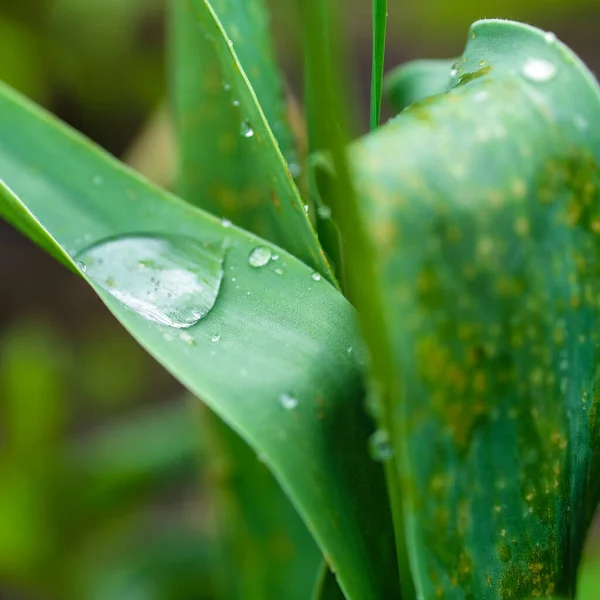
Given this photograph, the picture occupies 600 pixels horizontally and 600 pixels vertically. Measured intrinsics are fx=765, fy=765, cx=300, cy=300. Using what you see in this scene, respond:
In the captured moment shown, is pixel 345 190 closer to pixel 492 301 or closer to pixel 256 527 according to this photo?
pixel 492 301

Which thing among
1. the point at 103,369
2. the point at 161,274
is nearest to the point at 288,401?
the point at 161,274

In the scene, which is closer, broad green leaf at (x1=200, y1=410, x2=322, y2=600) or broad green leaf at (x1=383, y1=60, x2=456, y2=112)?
broad green leaf at (x1=383, y1=60, x2=456, y2=112)

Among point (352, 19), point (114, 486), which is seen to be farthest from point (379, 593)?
point (352, 19)

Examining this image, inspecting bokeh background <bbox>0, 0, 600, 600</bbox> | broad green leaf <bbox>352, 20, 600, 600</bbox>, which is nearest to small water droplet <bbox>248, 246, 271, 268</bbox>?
broad green leaf <bbox>352, 20, 600, 600</bbox>

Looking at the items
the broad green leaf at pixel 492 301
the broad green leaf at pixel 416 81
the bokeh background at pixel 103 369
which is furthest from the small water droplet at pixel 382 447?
the bokeh background at pixel 103 369

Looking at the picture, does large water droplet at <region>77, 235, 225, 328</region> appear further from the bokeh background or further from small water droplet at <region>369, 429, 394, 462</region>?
the bokeh background

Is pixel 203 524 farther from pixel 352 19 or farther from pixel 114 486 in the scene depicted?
pixel 352 19

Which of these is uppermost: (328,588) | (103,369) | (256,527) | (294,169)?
(294,169)
